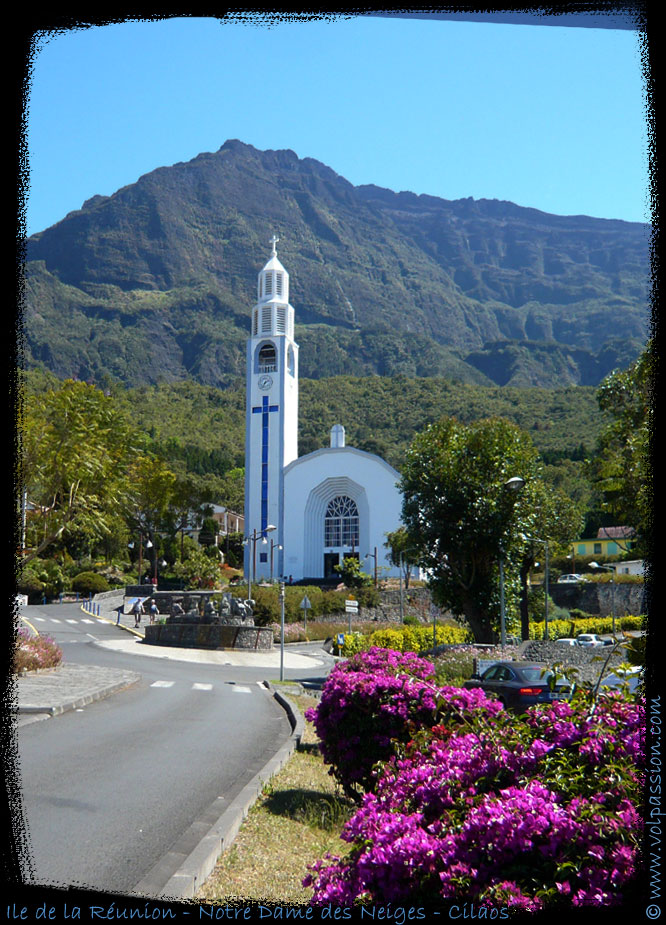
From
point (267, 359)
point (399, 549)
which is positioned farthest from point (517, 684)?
point (267, 359)

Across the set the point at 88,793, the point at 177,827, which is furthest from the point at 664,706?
the point at 88,793

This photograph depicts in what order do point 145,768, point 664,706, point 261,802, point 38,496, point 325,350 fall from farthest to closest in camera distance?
point 325,350 → point 38,496 → point 145,768 → point 261,802 → point 664,706

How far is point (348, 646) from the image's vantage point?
28672mm

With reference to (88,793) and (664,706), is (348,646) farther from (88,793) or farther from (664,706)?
(664,706)

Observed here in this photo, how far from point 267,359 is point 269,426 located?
6012 mm

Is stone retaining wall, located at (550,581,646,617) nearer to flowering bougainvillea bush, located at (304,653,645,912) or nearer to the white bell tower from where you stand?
the white bell tower

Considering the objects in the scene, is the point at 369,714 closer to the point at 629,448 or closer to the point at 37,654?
the point at 629,448

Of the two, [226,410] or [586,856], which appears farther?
[226,410]

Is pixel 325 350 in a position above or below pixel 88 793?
above

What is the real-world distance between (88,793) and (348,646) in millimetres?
22308

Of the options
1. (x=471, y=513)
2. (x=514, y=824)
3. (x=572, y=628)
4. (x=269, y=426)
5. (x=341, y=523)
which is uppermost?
(x=269, y=426)

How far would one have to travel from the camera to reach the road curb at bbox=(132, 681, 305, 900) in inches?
152

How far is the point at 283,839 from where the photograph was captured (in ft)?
18.8

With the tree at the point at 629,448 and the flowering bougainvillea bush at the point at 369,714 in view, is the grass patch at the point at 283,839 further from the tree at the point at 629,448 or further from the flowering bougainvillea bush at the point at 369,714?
the tree at the point at 629,448
